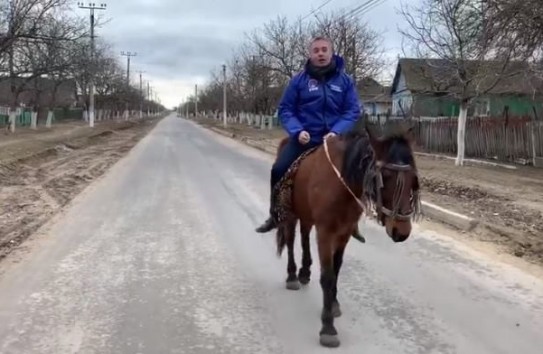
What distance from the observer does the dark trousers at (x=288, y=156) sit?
218 inches

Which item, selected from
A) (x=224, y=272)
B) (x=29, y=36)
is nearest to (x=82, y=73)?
(x=29, y=36)

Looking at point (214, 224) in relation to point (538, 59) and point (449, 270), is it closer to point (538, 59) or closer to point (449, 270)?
point (449, 270)

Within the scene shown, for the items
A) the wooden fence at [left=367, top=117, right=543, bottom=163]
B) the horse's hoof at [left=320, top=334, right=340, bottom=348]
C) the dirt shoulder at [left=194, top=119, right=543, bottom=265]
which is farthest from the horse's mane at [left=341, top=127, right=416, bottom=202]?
the wooden fence at [left=367, top=117, right=543, bottom=163]

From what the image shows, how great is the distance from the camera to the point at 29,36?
26.9 meters

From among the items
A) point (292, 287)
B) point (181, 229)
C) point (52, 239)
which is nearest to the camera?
point (292, 287)

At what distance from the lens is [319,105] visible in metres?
5.44

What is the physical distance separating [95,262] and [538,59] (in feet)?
40.3

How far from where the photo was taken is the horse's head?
4000mm

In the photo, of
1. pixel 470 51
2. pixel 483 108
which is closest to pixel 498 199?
pixel 470 51

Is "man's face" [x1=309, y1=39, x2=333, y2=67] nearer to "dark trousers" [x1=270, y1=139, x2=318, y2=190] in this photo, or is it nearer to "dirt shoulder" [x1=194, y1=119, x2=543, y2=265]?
"dark trousers" [x1=270, y1=139, x2=318, y2=190]

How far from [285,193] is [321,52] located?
4.09ft

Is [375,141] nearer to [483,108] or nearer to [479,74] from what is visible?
[479,74]

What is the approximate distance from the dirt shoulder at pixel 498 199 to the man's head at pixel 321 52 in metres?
3.89

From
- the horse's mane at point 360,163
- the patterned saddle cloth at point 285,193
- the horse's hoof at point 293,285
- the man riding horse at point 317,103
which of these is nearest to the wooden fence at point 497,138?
the horse's hoof at point 293,285
